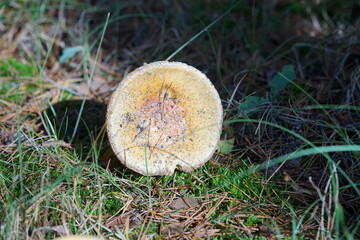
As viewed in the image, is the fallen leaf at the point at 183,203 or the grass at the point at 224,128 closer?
the grass at the point at 224,128

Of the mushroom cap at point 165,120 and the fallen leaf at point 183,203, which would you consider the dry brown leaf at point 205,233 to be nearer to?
the fallen leaf at point 183,203

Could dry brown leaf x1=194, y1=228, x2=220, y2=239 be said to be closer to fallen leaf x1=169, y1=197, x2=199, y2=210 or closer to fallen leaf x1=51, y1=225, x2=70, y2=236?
fallen leaf x1=169, y1=197, x2=199, y2=210

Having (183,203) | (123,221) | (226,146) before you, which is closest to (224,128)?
(226,146)

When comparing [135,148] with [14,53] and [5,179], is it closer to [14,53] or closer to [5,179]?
[5,179]

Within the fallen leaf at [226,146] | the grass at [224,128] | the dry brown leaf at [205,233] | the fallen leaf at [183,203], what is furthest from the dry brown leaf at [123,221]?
the fallen leaf at [226,146]

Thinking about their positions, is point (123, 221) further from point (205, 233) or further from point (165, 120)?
point (165, 120)

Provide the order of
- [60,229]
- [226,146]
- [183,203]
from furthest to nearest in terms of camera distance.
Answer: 1. [226,146]
2. [183,203]
3. [60,229]
